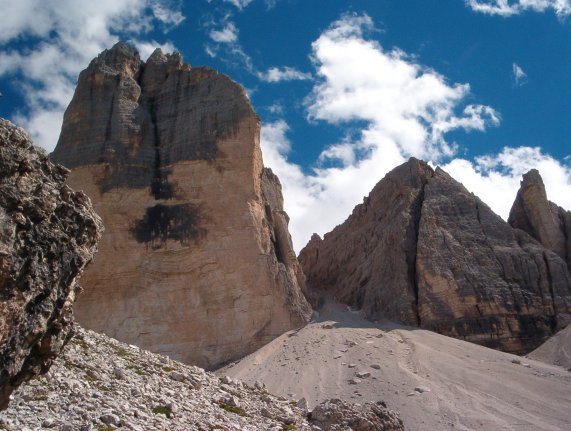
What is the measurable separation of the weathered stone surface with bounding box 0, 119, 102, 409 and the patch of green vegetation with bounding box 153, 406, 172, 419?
662 centimetres

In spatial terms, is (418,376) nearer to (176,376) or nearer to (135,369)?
(176,376)

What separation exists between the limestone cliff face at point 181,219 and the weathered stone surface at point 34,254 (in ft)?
89.4

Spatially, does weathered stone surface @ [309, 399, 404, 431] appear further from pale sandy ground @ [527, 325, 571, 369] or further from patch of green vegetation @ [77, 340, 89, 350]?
pale sandy ground @ [527, 325, 571, 369]

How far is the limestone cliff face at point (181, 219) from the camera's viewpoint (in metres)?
38.3

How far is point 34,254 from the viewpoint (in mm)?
9562

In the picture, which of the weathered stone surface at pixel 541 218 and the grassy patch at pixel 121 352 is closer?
the grassy patch at pixel 121 352

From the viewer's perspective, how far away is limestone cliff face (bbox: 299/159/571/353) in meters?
43.2

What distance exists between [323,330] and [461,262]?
39.9ft

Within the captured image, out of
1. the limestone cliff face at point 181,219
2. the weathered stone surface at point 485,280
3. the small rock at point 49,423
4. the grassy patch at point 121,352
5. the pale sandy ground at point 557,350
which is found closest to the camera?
the small rock at point 49,423

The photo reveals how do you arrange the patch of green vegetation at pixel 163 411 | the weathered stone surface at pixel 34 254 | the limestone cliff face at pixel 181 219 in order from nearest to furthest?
the weathered stone surface at pixel 34 254 < the patch of green vegetation at pixel 163 411 < the limestone cliff face at pixel 181 219

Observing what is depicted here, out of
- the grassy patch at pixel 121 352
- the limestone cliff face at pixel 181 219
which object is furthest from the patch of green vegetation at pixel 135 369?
the limestone cliff face at pixel 181 219

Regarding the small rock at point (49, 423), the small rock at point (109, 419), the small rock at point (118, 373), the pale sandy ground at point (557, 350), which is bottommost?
the small rock at point (49, 423)

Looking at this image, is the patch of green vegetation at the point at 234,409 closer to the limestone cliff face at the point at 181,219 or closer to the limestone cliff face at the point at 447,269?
the limestone cliff face at the point at 181,219

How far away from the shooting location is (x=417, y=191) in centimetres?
5356
